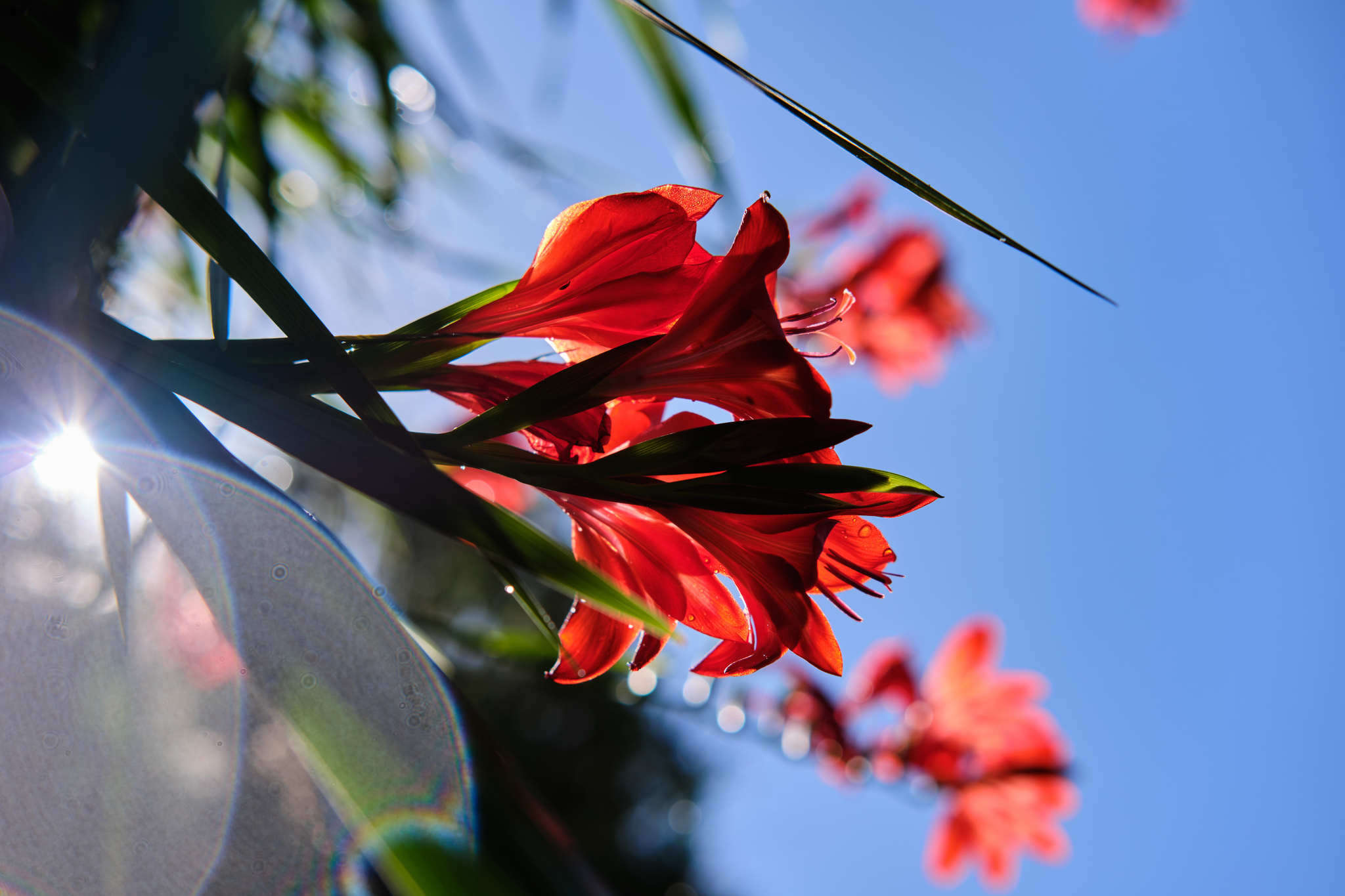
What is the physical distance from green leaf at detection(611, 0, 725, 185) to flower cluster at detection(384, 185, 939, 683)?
A: 0.23 meters

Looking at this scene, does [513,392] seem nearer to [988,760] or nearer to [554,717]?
[988,760]

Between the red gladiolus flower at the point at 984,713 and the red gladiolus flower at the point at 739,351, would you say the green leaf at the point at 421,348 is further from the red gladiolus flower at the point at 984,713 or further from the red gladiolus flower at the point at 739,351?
the red gladiolus flower at the point at 984,713

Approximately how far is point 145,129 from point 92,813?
0.66 feet

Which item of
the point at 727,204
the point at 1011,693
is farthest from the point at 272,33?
the point at 1011,693

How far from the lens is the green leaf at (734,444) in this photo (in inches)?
9.1

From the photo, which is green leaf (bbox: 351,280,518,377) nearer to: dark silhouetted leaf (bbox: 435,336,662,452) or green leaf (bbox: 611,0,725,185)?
dark silhouetted leaf (bbox: 435,336,662,452)

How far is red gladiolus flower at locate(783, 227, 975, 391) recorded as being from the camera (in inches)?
59.0

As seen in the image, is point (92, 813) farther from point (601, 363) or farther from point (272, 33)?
point (272, 33)

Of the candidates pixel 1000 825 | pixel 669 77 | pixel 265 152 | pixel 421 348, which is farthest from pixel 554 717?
pixel 421 348

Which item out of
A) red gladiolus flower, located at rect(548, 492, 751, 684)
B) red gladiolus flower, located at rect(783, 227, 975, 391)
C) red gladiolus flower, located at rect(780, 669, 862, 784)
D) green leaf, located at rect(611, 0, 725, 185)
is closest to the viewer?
red gladiolus flower, located at rect(548, 492, 751, 684)

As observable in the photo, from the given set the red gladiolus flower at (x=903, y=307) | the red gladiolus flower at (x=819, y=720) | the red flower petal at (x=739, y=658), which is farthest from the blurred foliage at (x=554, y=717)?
the red gladiolus flower at (x=903, y=307)

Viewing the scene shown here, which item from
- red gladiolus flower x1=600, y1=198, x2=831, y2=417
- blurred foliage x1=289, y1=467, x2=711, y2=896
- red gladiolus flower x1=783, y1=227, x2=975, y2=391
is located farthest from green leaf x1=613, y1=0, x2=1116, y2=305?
red gladiolus flower x1=783, y1=227, x2=975, y2=391

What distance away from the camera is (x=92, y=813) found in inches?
9.1

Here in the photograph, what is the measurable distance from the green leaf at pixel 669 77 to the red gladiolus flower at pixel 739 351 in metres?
0.27
